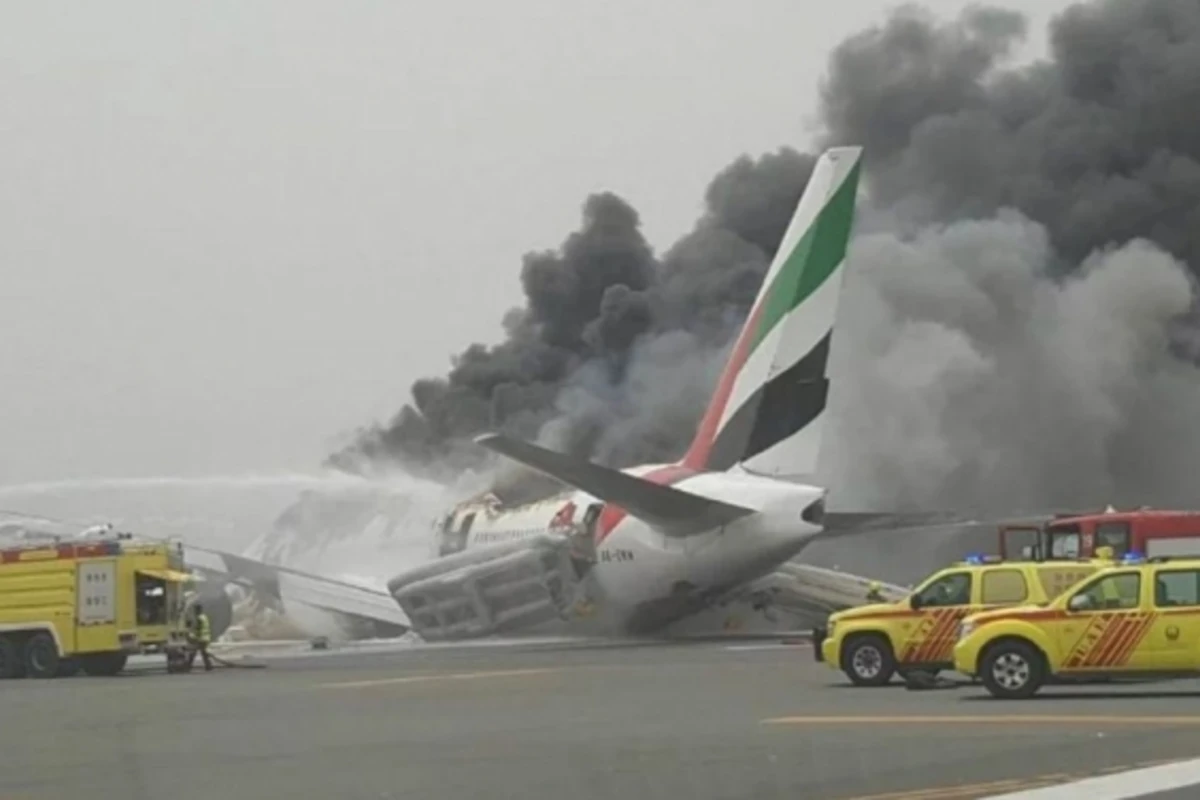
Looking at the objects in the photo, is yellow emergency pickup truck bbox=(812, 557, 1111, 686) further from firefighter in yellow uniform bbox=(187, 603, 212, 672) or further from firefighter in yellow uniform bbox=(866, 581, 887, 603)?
firefighter in yellow uniform bbox=(187, 603, 212, 672)

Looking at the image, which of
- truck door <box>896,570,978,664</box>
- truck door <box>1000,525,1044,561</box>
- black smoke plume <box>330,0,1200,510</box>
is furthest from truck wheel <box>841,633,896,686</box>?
black smoke plume <box>330,0,1200,510</box>

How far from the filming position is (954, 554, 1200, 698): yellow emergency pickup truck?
95.2 ft

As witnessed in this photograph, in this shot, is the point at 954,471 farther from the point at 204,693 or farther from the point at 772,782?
the point at 772,782

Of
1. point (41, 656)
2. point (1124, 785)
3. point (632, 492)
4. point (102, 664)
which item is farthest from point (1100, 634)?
point (102, 664)

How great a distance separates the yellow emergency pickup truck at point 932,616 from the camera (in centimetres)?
3294

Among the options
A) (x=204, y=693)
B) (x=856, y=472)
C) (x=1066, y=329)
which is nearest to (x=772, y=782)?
(x=204, y=693)

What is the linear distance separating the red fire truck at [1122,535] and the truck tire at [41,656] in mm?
18888

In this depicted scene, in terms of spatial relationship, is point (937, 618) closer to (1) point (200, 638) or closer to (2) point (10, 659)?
(1) point (200, 638)

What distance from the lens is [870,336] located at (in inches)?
2483

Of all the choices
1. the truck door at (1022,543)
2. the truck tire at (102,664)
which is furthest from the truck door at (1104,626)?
the truck tire at (102,664)

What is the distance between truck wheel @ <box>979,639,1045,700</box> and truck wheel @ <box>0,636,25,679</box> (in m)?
22.3

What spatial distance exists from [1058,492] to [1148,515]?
1968 centimetres

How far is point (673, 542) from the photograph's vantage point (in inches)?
1893

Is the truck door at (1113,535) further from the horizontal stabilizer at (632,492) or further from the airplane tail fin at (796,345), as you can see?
the horizontal stabilizer at (632,492)
